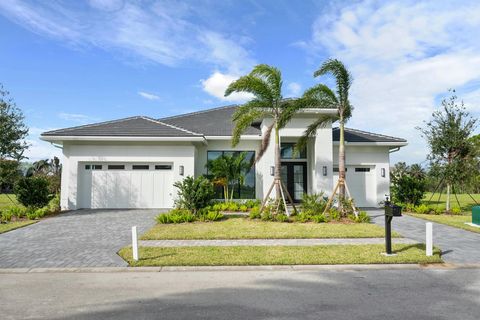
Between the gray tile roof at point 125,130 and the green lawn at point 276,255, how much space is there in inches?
→ 343

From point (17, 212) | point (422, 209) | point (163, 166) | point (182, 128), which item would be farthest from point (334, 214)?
point (17, 212)

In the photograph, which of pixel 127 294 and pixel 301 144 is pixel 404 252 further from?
pixel 301 144

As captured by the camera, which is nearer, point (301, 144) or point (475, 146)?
point (301, 144)

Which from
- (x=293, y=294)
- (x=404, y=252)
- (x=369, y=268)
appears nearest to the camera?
(x=293, y=294)

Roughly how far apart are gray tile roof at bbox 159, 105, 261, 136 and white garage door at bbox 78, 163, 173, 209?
3538 mm

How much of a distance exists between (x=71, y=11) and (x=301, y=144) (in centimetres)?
1018

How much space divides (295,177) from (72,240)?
39.7ft

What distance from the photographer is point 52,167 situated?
24.8 m

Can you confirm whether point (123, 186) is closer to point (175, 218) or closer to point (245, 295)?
point (175, 218)

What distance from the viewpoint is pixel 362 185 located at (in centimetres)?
1788

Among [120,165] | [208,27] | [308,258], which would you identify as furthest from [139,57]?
[308,258]

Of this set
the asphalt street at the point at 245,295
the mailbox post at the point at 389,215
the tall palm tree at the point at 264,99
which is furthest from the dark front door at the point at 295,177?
the asphalt street at the point at 245,295

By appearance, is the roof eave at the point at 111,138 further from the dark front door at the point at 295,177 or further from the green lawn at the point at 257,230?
the dark front door at the point at 295,177

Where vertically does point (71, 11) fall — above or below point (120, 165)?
above
